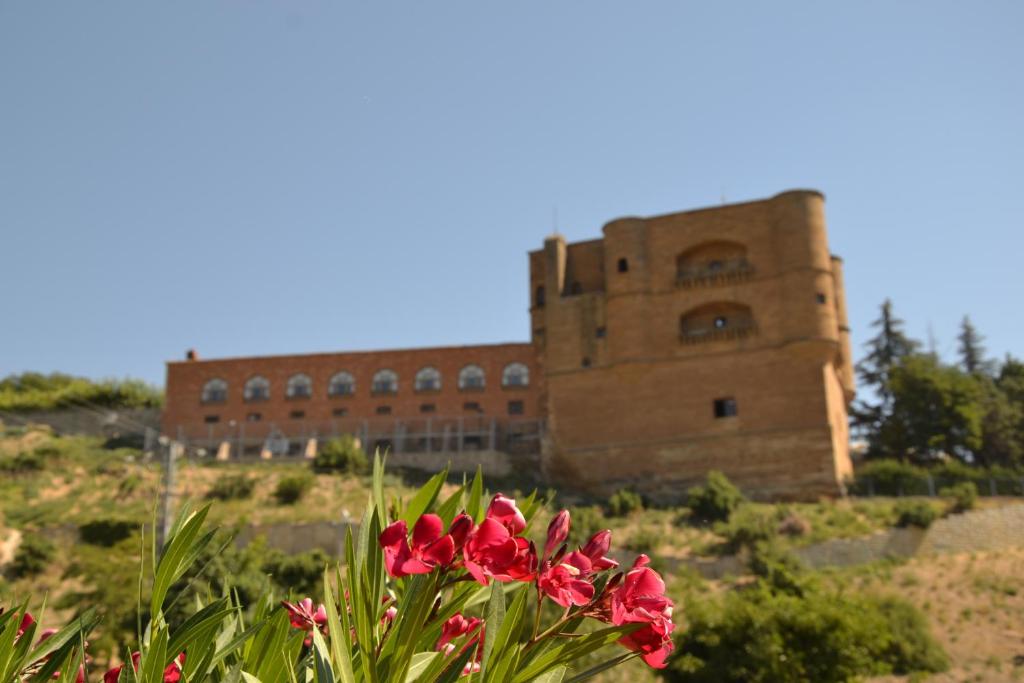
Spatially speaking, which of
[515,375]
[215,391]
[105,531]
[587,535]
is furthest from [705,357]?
[215,391]

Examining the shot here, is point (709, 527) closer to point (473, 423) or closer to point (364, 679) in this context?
point (473, 423)

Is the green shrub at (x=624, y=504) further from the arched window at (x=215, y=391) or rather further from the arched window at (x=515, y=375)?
the arched window at (x=215, y=391)

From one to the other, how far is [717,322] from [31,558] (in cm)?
2739

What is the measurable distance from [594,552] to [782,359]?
33694mm

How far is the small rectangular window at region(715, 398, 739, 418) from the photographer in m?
34.8

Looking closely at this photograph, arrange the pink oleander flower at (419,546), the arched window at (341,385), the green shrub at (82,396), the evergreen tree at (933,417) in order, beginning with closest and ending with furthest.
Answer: the pink oleander flower at (419,546) → the evergreen tree at (933,417) → the arched window at (341,385) → the green shrub at (82,396)

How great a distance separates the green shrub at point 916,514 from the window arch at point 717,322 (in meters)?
9.49

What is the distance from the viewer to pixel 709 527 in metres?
30.4

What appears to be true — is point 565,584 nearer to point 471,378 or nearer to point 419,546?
point 419,546

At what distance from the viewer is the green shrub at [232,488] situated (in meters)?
34.3

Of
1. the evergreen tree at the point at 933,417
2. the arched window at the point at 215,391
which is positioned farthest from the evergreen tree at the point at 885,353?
the arched window at the point at 215,391

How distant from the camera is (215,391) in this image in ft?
146

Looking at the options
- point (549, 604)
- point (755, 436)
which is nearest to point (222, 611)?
point (549, 604)

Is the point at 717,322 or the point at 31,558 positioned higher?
the point at 717,322
